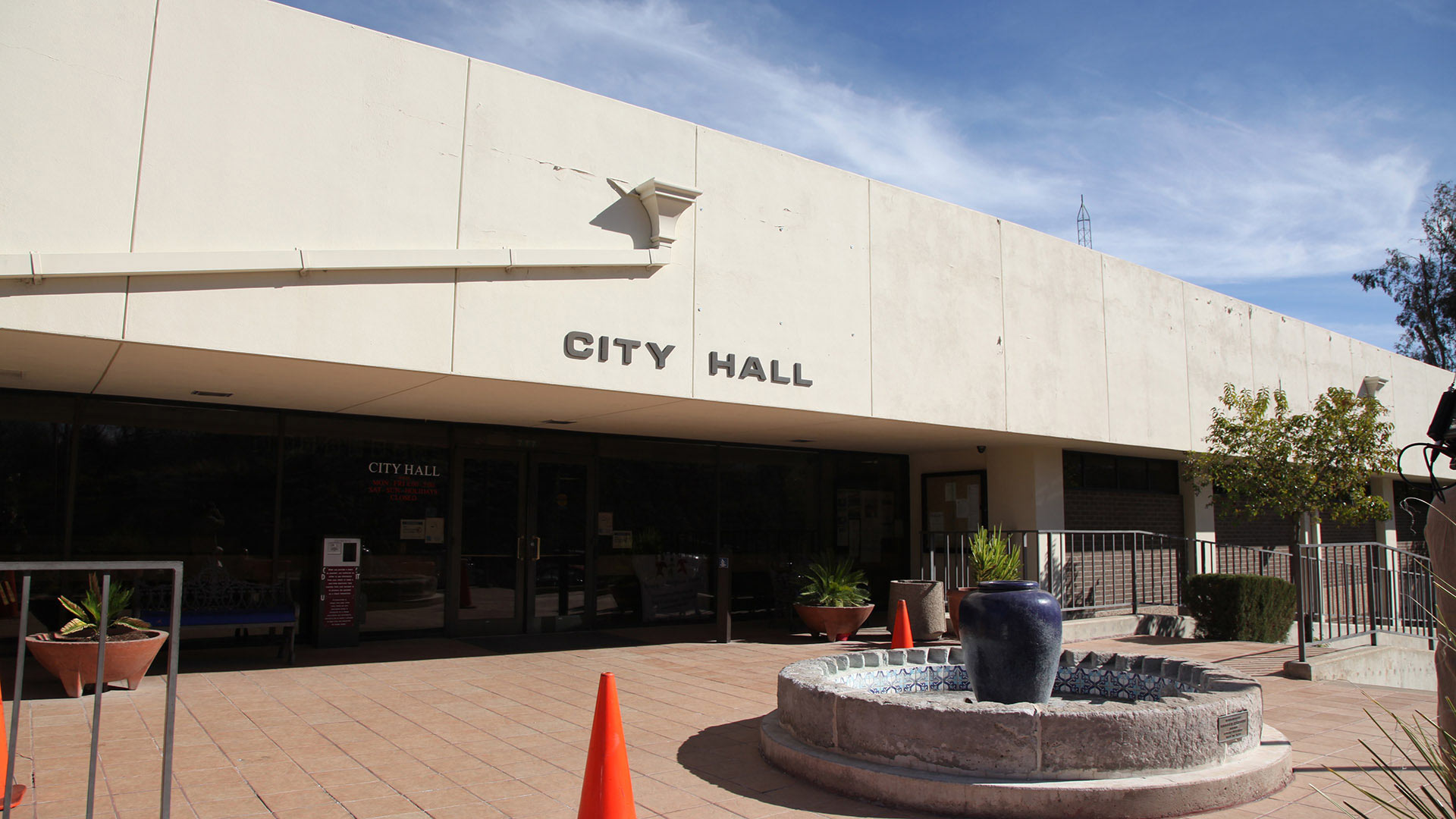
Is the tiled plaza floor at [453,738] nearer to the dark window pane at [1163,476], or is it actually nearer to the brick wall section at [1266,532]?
the dark window pane at [1163,476]

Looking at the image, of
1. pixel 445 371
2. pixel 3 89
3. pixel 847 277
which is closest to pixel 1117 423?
pixel 847 277

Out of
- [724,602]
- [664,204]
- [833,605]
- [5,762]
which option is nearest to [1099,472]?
[833,605]

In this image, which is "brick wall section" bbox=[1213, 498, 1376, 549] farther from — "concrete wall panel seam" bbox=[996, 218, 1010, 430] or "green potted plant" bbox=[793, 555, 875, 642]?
"green potted plant" bbox=[793, 555, 875, 642]

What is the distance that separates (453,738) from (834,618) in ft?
20.8

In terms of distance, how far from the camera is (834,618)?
12.2 meters

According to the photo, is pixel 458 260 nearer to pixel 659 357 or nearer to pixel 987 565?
pixel 659 357

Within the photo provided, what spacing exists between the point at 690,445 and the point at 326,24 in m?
7.72

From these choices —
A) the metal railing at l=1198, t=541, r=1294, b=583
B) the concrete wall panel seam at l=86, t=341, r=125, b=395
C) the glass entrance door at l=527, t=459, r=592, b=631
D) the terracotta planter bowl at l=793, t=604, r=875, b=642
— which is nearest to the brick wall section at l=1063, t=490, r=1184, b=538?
the metal railing at l=1198, t=541, r=1294, b=583

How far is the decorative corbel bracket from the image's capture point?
946 centimetres

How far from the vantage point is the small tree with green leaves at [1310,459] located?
13289 millimetres

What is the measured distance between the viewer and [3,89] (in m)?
6.61

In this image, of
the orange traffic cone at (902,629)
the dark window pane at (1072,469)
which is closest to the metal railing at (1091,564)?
the dark window pane at (1072,469)

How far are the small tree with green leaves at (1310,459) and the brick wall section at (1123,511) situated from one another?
229 centimetres

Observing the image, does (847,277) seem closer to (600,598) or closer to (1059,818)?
(600,598)
